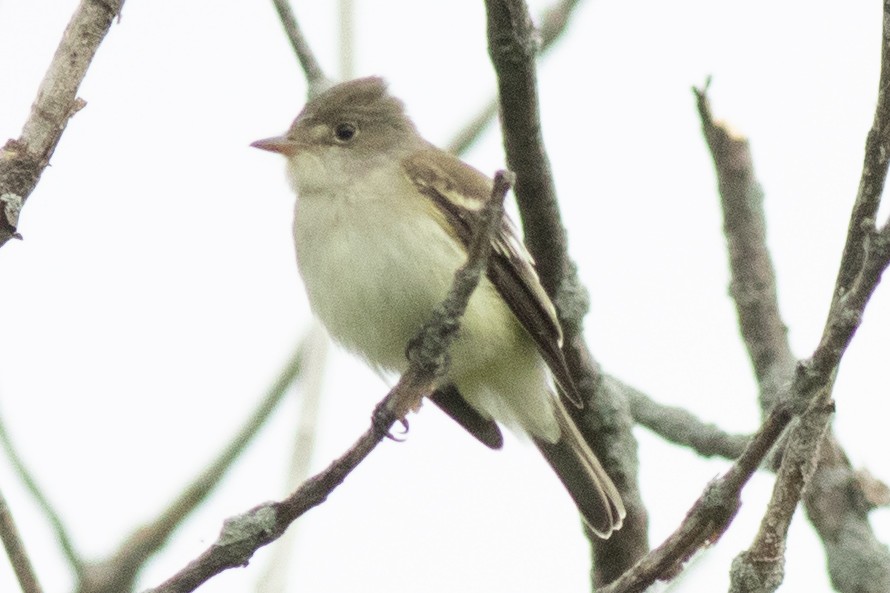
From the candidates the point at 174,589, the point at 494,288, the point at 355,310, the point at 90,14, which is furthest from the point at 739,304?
the point at 90,14

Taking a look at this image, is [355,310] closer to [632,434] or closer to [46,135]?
[632,434]

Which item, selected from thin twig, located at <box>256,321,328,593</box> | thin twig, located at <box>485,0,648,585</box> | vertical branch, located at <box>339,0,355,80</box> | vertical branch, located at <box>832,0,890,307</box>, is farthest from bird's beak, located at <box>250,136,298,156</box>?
vertical branch, located at <box>832,0,890,307</box>

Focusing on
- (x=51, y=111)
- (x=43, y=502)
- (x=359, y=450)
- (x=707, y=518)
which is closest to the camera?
(x=51, y=111)

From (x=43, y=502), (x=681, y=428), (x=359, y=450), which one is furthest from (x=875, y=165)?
(x=681, y=428)

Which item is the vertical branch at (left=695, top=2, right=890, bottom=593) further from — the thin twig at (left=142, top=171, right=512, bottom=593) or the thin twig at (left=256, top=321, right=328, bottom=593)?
the thin twig at (left=256, top=321, right=328, bottom=593)

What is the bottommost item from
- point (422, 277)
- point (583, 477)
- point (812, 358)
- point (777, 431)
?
point (777, 431)

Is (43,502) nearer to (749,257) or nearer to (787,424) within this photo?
(787,424)
